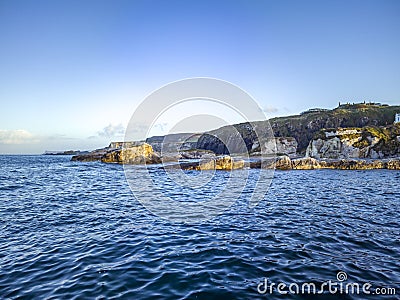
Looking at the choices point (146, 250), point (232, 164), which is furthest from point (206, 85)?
point (232, 164)

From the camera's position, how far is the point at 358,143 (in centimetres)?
6931

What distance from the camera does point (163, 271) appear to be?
812 centimetres

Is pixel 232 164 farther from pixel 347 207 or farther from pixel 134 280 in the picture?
pixel 134 280

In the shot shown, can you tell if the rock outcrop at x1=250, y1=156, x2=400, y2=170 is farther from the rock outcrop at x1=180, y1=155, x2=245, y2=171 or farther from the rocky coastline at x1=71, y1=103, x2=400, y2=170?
the rock outcrop at x1=180, y1=155, x2=245, y2=171

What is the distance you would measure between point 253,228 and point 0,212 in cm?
1522

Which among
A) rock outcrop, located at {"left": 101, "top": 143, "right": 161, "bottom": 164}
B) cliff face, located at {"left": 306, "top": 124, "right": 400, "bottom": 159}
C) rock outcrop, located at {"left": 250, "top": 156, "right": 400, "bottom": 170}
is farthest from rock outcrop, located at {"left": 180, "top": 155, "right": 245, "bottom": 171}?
cliff face, located at {"left": 306, "top": 124, "right": 400, "bottom": 159}

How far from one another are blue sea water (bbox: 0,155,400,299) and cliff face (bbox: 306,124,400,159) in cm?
5875

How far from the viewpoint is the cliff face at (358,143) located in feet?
212

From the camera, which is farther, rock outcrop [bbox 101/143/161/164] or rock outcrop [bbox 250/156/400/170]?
rock outcrop [bbox 101/143/161/164]
